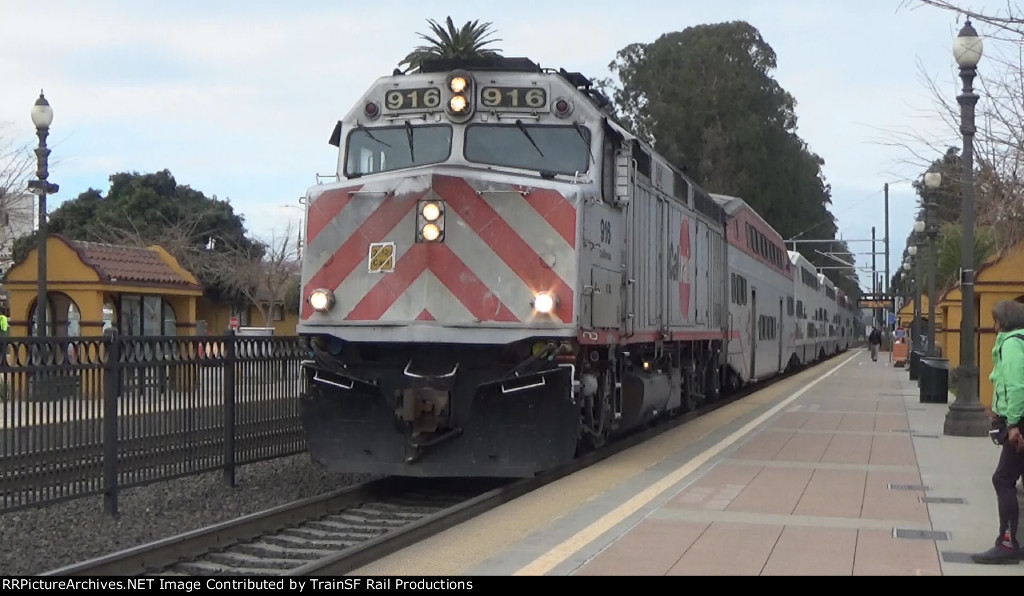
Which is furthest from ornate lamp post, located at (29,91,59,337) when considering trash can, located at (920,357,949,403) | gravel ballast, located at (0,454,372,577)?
trash can, located at (920,357,949,403)

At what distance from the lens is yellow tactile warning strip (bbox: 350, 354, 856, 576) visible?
7312 millimetres

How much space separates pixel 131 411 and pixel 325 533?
6.92ft

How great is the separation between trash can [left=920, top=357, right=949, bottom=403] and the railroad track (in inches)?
485

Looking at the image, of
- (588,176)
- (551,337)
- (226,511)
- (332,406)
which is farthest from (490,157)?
(226,511)

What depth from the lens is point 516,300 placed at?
10.4 metres

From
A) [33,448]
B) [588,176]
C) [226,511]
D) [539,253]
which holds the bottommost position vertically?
[226,511]

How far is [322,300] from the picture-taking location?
10711 millimetres

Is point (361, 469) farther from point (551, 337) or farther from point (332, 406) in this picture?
point (551, 337)

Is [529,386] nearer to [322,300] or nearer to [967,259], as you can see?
[322,300]

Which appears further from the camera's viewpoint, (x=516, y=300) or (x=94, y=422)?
(x=516, y=300)

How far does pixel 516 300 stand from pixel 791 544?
3612 mm

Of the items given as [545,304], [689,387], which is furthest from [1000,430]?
[689,387]
